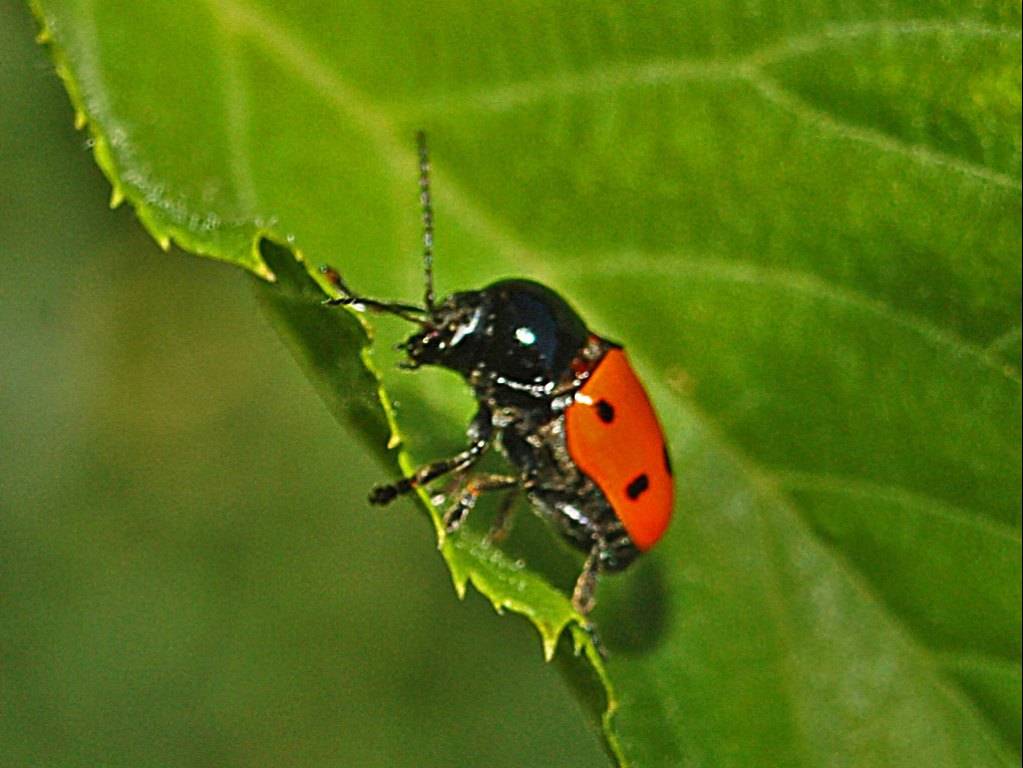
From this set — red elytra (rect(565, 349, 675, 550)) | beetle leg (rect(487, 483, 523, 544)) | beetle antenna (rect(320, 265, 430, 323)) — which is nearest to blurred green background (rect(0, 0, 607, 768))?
beetle leg (rect(487, 483, 523, 544))

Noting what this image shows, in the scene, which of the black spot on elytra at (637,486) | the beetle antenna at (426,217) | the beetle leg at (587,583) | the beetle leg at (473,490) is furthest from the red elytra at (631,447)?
the beetle antenna at (426,217)

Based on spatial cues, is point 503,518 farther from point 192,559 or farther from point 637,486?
point 192,559

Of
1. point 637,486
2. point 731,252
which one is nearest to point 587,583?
point 637,486

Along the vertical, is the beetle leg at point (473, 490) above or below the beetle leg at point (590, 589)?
above

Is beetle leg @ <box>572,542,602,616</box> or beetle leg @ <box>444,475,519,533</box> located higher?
beetle leg @ <box>444,475,519,533</box>

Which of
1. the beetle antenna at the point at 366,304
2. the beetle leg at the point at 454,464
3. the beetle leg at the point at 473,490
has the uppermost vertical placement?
the beetle antenna at the point at 366,304

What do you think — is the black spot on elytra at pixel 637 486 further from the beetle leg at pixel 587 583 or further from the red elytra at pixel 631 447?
the beetle leg at pixel 587 583

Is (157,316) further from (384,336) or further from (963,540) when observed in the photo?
(963,540)

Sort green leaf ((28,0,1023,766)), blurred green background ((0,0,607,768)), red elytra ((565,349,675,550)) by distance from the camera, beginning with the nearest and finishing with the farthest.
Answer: green leaf ((28,0,1023,766))
red elytra ((565,349,675,550))
blurred green background ((0,0,607,768))

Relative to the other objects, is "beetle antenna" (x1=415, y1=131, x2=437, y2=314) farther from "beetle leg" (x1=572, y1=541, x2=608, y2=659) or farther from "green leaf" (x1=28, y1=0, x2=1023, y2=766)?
"beetle leg" (x1=572, y1=541, x2=608, y2=659)
